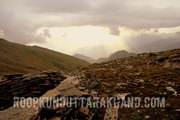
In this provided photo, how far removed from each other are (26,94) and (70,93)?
17.1 feet

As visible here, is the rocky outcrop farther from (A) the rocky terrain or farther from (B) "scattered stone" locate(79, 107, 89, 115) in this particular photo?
(B) "scattered stone" locate(79, 107, 89, 115)

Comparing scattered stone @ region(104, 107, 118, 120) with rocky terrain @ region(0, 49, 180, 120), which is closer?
rocky terrain @ region(0, 49, 180, 120)

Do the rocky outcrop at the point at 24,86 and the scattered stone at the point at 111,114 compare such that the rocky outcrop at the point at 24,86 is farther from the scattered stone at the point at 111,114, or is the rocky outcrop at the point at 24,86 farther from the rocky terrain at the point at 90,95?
the scattered stone at the point at 111,114

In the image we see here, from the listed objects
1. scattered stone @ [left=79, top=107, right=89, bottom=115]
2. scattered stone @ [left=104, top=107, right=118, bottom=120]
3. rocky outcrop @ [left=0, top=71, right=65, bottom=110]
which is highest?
rocky outcrop @ [left=0, top=71, right=65, bottom=110]

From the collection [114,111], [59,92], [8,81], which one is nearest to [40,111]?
[59,92]

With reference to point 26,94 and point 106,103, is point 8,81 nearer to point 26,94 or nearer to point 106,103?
point 26,94

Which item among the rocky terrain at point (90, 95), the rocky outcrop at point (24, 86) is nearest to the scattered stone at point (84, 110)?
the rocky terrain at point (90, 95)

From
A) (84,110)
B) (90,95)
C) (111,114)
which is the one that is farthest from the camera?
(90,95)

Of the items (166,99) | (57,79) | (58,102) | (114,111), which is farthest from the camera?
(57,79)

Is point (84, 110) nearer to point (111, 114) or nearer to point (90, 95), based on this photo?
point (111, 114)

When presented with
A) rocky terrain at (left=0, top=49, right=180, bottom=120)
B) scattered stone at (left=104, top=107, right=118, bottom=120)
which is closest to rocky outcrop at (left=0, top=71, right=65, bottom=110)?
rocky terrain at (left=0, top=49, right=180, bottom=120)

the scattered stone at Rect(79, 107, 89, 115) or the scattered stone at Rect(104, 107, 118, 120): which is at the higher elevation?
the scattered stone at Rect(79, 107, 89, 115)

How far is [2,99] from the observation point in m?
14.1

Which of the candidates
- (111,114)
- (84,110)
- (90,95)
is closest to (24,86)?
(90,95)
